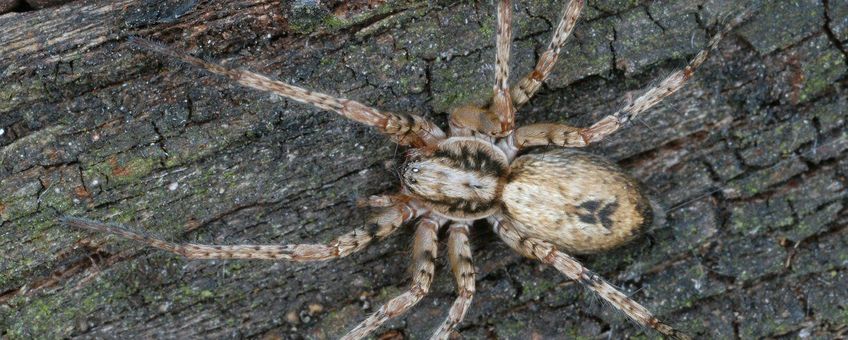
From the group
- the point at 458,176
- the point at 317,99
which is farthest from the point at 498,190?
the point at 317,99

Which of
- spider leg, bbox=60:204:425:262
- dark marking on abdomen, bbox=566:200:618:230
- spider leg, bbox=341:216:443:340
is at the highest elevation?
dark marking on abdomen, bbox=566:200:618:230

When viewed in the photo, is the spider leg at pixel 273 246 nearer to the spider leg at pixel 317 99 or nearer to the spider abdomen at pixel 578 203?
the spider leg at pixel 317 99

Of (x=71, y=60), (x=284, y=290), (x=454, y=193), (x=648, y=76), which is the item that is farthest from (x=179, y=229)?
(x=648, y=76)

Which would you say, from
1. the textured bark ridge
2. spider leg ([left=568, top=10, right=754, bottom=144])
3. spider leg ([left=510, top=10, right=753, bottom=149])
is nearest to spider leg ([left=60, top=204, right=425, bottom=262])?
the textured bark ridge

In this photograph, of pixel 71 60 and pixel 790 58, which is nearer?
pixel 71 60

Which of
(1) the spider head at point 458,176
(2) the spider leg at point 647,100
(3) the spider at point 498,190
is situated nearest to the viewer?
(3) the spider at point 498,190

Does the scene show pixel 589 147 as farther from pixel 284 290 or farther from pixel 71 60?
pixel 71 60

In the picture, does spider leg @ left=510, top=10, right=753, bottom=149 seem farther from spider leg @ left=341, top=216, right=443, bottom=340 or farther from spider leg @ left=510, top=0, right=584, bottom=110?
spider leg @ left=341, top=216, right=443, bottom=340

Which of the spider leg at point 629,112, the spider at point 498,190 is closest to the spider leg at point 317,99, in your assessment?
the spider at point 498,190

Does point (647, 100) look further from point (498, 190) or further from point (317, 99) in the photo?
point (317, 99)
